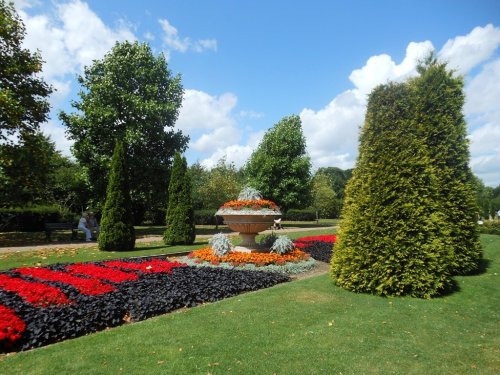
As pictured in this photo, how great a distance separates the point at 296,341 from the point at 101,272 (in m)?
6.07

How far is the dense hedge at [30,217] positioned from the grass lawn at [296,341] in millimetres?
26653

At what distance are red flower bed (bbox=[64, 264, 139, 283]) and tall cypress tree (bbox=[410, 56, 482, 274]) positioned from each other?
8439mm

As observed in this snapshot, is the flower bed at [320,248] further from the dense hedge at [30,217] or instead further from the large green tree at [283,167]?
the dense hedge at [30,217]

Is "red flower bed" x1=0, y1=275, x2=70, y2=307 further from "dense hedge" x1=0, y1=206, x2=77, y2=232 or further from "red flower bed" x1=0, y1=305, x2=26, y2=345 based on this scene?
"dense hedge" x1=0, y1=206, x2=77, y2=232

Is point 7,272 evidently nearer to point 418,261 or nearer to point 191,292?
point 191,292

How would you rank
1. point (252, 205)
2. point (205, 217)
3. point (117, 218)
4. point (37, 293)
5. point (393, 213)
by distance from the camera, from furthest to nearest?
point (205, 217) < point (117, 218) < point (252, 205) < point (393, 213) < point (37, 293)

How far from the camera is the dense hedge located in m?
27.3

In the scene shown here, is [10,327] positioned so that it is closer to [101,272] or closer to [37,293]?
[37,293]

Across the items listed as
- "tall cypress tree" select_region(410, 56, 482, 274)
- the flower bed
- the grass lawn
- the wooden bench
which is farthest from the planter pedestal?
Result: the wooden bench

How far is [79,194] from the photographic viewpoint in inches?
1143

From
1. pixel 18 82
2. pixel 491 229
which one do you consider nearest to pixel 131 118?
pixel 18 82

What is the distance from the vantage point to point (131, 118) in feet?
75.7

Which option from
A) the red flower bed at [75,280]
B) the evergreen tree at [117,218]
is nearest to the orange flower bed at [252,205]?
the evergreen tree at [117,218]

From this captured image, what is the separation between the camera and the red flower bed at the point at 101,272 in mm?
8482
